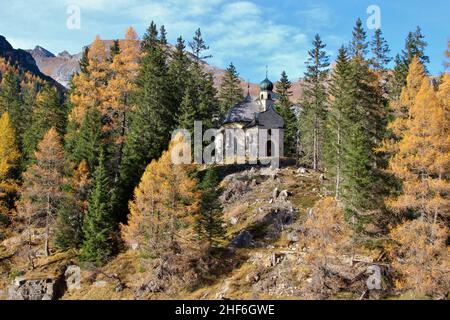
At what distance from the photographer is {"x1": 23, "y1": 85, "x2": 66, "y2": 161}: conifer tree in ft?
176

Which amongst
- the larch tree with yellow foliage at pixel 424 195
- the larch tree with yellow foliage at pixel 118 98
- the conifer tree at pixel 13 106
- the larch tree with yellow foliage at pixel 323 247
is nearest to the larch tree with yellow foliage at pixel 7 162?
the conifer tree at pixel 13 106

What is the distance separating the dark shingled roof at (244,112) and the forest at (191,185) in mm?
3819

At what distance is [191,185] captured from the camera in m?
36.8

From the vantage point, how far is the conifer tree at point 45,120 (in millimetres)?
53750

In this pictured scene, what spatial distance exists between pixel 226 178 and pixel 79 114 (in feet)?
65.1

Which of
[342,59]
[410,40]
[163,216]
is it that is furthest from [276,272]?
[410,40]

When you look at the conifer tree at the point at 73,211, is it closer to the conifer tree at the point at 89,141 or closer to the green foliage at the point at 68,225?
the green foliage at the point at 68,225

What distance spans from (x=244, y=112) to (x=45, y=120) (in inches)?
1044

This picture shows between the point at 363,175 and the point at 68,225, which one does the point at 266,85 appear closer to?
the point at 363,175

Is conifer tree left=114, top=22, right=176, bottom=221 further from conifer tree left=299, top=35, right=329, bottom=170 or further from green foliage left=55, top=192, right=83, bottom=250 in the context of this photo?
conifer tree left=299, top=35, right=329, bottom=170

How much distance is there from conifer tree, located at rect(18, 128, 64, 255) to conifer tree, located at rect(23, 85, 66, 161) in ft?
30.3

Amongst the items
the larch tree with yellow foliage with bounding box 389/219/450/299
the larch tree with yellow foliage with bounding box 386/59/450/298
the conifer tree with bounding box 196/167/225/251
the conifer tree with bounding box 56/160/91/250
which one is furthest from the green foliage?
the larch tree with yellow foliage with bounding box 389/219/450/299

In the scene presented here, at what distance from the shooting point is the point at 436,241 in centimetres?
2780

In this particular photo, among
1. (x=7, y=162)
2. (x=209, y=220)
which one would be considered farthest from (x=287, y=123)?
(x=7, y=162)
